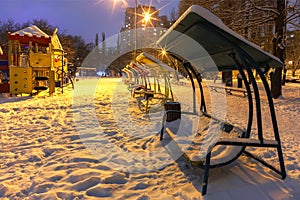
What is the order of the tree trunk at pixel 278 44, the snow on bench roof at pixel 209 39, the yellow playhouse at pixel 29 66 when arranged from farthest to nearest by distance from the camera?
1. the yellow playhouse at pixel 29 66
2. the tree trunk at pixel 278 44
3. the snow on bench roof at pixel 209 39

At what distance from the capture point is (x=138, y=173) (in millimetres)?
3475

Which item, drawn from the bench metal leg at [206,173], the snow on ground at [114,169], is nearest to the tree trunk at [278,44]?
the snow on ground at [114,169]

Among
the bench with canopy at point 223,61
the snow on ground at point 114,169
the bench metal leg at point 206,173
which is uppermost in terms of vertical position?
the bench with canopy at point 223,61

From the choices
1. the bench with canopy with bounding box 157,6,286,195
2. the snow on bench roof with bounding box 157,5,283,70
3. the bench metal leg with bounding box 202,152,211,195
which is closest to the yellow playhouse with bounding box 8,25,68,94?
the bench with canopy with bounding box 157,6,286,195

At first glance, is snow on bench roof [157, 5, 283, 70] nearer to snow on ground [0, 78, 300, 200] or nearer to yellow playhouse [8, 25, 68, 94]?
snow on ground [0, 78, 300, 200]

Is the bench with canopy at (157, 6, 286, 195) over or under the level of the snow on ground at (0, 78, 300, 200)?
over

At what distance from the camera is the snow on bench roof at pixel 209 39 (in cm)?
271

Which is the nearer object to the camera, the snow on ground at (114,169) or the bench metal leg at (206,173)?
the bench metal leg at (206,173)

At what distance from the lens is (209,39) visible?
3.59 meters

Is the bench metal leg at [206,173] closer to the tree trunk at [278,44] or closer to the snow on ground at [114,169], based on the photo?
the snow on ground at [114,169]

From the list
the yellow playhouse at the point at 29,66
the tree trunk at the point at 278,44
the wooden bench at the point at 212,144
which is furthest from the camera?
the yellow playhouse at the point at 29,66

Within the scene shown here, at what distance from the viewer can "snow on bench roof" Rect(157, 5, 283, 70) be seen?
271 cm

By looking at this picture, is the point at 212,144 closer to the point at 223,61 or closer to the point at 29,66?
the point at 223,61

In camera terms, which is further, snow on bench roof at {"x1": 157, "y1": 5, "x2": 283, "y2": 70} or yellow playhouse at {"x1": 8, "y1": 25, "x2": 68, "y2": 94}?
yellow playhouse at {"x1": 8, "y1": 25, "x2": 68, "y2": 94}
